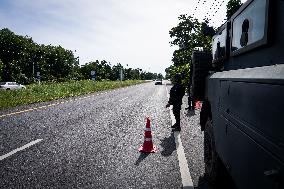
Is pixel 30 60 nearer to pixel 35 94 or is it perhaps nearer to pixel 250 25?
pixel 35 94

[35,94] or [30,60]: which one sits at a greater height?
[30,60]

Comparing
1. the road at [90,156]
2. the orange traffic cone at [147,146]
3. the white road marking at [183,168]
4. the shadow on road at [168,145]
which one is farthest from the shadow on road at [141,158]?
the white road marking at [183,168]

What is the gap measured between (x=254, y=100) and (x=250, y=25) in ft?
3.28

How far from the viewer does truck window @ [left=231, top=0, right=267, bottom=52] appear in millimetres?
2781

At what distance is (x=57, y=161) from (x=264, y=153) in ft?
16.7

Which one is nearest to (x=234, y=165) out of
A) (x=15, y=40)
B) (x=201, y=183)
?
(x=201, y=183)

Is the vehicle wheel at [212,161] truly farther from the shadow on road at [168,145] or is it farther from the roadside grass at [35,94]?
the roadside grass at [35,94]

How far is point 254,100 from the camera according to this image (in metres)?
2.54

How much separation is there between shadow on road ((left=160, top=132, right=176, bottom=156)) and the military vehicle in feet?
10.7

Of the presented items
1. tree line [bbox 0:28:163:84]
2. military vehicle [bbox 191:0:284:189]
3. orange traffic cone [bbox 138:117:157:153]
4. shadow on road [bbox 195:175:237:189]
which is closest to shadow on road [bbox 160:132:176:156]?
orange traffic cone [bbox 138:117:157:153]

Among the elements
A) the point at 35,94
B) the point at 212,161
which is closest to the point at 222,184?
the point at 212,161

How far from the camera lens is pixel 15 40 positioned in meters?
94.8

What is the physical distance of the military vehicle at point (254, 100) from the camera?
6.84 ft

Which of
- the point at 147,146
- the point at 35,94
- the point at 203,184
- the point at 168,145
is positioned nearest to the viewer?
the point at 203,184
